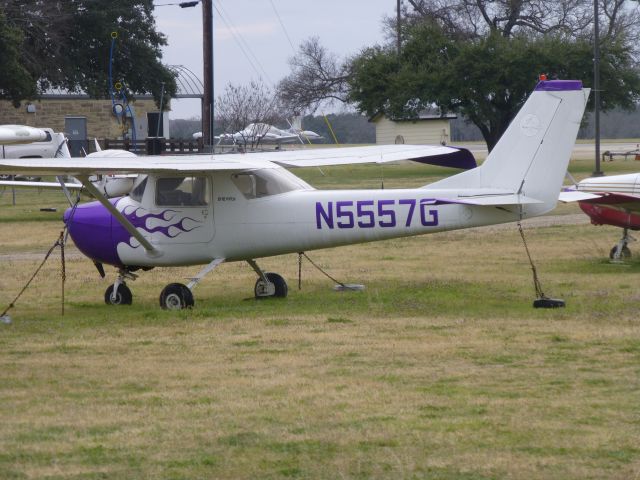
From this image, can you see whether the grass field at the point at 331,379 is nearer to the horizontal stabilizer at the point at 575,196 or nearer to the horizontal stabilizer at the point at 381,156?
the horizontal stabilizer at the point at 575,196

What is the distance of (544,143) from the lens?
44.8ft

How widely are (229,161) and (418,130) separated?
4832 cm

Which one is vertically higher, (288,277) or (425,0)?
(425,0)

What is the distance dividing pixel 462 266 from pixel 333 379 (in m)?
9.17

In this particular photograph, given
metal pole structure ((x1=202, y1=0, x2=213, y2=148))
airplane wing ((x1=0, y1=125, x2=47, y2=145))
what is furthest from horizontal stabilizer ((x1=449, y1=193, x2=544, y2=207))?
metal pole structure ((x1=202, y1=0, x2=213, y2=148))

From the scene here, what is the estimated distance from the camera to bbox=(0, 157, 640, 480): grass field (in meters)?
7.16

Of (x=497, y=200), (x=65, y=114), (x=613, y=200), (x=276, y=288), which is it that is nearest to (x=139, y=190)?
(x=276, y=288)

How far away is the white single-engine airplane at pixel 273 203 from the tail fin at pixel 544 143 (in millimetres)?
12

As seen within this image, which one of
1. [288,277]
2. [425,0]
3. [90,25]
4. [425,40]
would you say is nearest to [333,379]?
[288,277]

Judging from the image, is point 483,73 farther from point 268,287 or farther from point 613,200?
point 268,287

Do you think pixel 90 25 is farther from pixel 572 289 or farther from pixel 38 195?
pixel 572 289

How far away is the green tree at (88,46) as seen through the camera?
60875 mm

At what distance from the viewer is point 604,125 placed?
13138 cm

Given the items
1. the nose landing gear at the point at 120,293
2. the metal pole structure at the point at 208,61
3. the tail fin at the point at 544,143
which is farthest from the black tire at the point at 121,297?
the metal pole structure at the point at 208,61
